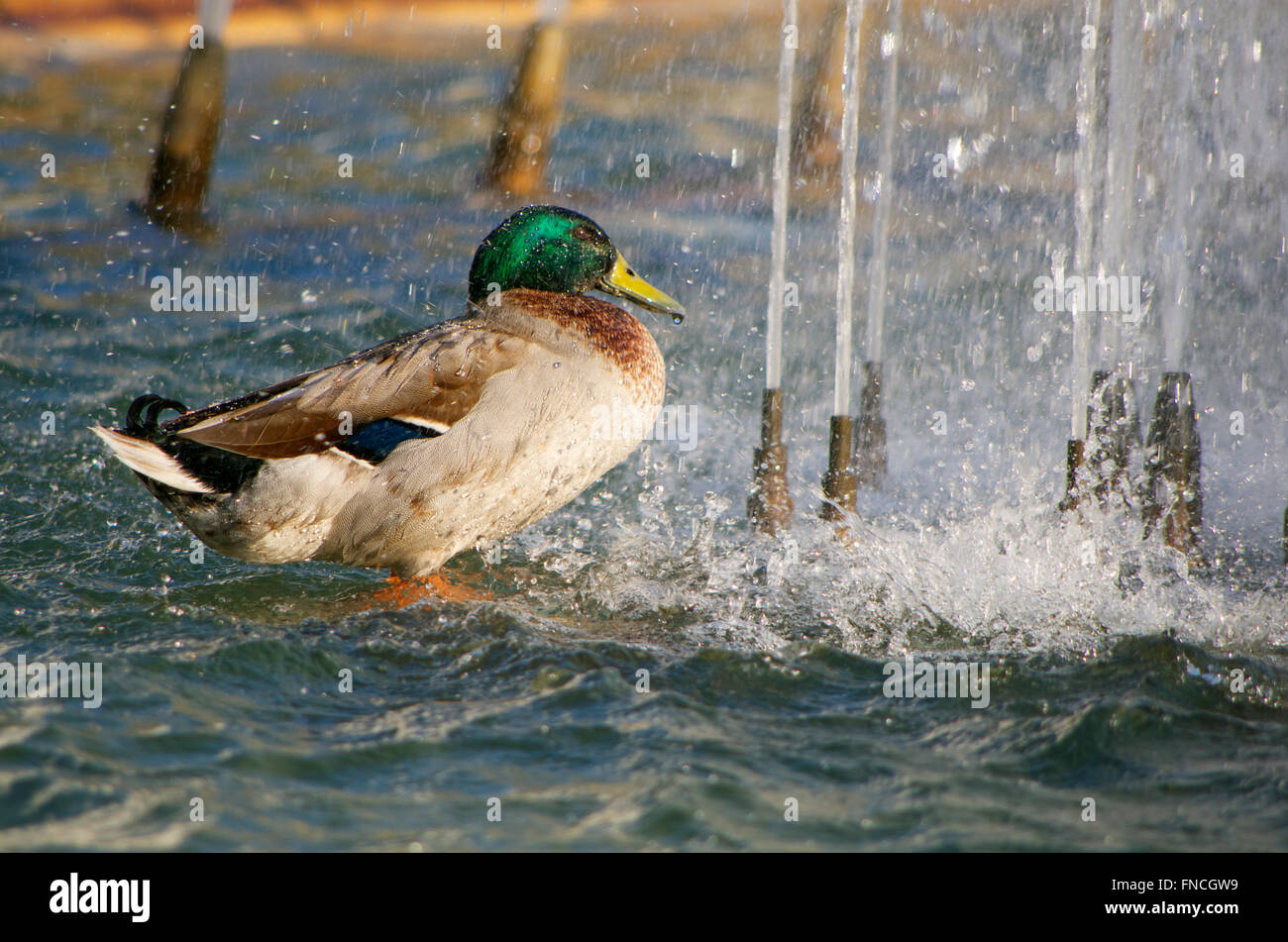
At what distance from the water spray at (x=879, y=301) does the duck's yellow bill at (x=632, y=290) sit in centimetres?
132

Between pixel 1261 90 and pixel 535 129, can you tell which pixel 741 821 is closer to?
pixel 1261 90

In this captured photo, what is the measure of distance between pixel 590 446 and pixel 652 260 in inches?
233

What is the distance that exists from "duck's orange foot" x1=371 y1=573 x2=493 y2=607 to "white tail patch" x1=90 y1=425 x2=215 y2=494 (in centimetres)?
72

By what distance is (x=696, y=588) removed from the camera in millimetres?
4473

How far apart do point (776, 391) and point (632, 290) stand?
87 cm

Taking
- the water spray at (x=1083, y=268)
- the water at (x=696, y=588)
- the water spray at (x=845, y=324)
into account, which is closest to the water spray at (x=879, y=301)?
the water at (x=696, y=588)

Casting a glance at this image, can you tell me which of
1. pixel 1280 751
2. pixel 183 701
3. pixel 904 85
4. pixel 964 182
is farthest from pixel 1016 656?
pixel 904 85

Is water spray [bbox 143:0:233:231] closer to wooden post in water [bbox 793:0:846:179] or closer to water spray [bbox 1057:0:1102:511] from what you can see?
wooden post in water [bbox 793:0:846:179]

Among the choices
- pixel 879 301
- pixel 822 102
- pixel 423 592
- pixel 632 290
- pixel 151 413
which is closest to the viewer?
pixel 151 413

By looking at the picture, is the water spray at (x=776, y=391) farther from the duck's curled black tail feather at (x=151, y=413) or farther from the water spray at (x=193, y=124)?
the water spray at (x=193, y=124)

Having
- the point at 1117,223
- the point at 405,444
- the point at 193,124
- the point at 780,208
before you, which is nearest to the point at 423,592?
the point at 405,444

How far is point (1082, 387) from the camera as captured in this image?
481cm

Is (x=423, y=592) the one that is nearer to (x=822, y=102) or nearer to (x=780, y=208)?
(x=780, y=208)
